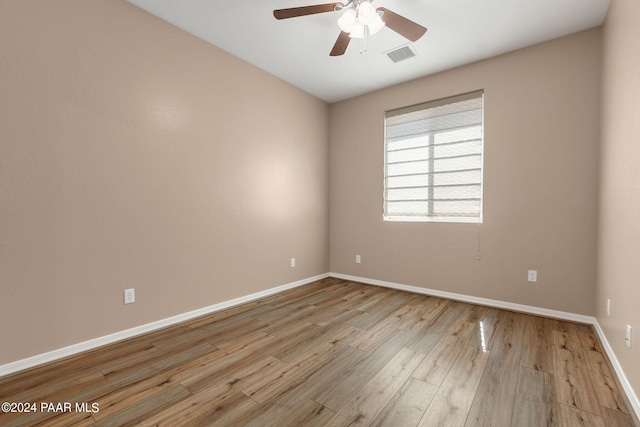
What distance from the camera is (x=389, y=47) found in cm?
284

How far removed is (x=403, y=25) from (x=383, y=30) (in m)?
0.68

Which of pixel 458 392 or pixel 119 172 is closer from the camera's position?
pixel 458 392

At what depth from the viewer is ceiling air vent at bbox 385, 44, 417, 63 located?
2840mm

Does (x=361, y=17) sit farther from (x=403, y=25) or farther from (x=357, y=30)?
(x=403, y=25)

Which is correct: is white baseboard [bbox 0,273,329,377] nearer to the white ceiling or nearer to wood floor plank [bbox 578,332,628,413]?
the white ceiling

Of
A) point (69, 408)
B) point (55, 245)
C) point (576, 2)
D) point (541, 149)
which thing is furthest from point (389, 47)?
point (69, 408)

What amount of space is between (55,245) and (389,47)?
133 inches

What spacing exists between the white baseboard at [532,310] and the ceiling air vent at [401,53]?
2.76 m

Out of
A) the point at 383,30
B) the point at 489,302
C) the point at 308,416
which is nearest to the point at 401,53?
the point at 383,30

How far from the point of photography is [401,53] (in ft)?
9.63

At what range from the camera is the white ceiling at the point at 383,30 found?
Answer: 227cm

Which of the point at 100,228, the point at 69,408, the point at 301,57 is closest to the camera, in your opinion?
the point at 69,408

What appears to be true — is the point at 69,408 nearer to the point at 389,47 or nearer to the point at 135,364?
the point at 135,364

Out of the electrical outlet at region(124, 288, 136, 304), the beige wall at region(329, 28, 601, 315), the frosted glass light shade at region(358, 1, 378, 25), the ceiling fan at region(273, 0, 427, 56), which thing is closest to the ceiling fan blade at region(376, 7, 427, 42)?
the ceiling fan at region(273, 0, 427, 56)
